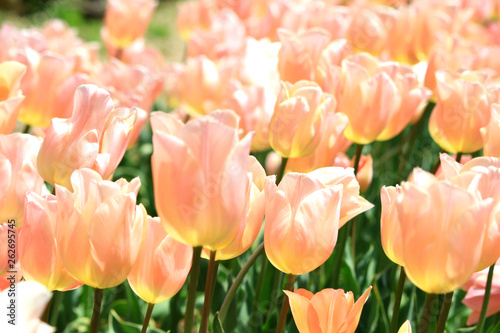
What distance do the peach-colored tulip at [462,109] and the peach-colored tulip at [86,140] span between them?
766 millimetres

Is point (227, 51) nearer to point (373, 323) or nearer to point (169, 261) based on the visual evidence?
point (373, 323)

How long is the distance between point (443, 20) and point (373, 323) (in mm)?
1348

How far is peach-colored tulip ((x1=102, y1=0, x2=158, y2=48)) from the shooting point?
296cm

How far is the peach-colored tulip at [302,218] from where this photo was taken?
101 cm

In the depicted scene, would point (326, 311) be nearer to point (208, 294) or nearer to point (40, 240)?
point (208, 294)

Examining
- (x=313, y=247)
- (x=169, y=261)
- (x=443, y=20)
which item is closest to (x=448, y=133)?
(x=313, y=247)

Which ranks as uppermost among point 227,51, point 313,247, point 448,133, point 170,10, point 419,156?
point 313,247

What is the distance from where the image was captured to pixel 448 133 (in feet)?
5.09

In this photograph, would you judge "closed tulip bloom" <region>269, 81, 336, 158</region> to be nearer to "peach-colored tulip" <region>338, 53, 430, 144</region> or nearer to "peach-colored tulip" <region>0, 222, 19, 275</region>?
"peach-colored tulip" <region>338, 53, 430, 144</region>

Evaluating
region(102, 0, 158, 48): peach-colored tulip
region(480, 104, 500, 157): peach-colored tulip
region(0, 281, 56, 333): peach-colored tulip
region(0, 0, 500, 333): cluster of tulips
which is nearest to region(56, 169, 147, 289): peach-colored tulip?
region(0, 0, 500, 333): cluster of tulips

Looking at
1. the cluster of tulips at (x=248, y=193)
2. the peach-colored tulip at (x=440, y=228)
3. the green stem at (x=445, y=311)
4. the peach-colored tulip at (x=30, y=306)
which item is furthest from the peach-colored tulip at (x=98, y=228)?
the green stem at (x=445, y=311)

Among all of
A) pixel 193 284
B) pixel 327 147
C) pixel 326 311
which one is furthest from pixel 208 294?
pixel 327 147

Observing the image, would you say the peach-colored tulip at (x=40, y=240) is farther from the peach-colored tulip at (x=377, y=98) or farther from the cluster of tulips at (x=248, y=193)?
the peach-colored tulip at (x=377, y=98)

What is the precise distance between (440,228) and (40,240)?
0.57m
